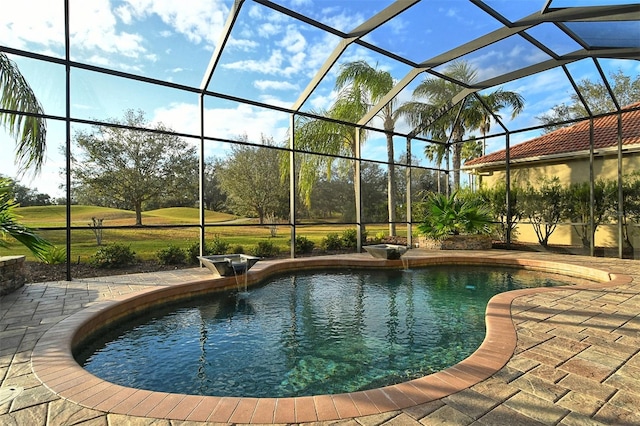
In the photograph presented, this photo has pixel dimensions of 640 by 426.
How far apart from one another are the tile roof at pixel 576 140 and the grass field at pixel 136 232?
710 centimetres

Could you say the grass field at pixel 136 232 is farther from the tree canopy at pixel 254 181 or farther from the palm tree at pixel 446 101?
the palm tree at pixel 446 101

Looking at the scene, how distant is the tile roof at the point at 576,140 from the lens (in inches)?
393

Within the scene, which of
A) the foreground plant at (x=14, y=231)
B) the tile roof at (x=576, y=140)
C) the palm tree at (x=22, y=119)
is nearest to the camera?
the foreground plant at (x=14, y=231)

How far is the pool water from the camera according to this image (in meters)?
2.97

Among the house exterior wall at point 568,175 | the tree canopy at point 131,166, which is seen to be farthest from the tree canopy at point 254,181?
the house exterior wall at point 568,175

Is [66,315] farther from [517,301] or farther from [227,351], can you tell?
[517,301]

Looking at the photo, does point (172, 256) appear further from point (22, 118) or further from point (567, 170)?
point (567, 170)

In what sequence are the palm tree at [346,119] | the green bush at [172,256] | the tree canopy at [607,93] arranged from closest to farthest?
1. the green bush at [172,256]
2. the palm tree at [346,119]
3. the tree canopy at [607,93]

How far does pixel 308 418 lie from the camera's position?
6.44 feet

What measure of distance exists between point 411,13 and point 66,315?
288 inches

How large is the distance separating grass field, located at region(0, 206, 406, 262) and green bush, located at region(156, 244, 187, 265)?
9.69 feet

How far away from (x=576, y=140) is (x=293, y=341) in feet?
41.0

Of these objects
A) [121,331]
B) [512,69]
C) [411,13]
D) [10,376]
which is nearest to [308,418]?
[10,376]

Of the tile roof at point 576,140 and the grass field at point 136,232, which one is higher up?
the tile roof at point 576,140
